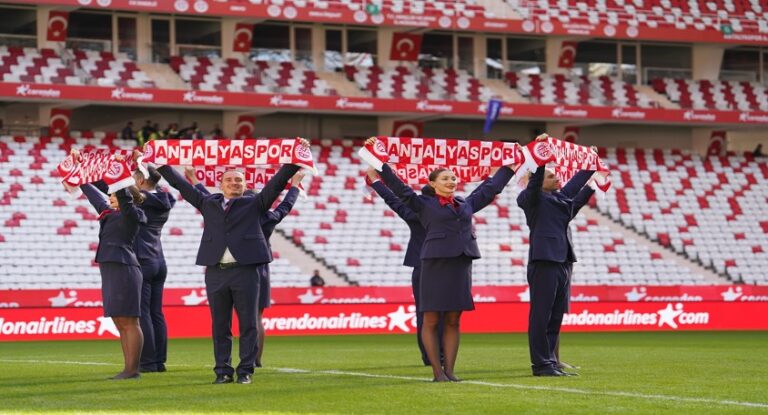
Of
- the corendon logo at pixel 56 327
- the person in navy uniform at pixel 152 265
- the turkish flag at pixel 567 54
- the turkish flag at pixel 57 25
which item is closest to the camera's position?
the person in navy uniform at pixel 152 265

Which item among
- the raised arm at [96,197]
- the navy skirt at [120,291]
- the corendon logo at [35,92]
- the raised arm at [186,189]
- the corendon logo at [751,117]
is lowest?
the corendon logo at [751,117]

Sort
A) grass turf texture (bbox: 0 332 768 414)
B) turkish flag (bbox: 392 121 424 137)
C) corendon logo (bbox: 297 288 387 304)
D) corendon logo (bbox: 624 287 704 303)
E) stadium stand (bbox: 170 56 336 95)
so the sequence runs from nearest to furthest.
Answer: grass turf texture (bbox: 0 332 768 414) → corendon logo (bbox: 297 288 387 304) → corendon logo (bbox: 624 287 704 303) → stadium stand (bbox: 170 56 336 95) → turkish flag (bbox: 392 121 424 137)

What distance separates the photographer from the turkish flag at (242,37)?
41.5m

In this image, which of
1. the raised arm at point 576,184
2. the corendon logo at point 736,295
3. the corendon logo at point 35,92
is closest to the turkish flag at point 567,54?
the corendon logo at point 736,295

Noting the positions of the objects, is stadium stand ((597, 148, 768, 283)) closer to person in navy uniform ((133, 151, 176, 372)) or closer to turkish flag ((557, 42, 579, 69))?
turkish flag ((557, 42, 579, 69))

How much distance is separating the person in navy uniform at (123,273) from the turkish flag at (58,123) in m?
26.3

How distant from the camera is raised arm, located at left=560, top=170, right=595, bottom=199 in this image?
14.7 metres

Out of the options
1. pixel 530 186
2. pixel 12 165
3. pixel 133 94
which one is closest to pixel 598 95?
pixel 133 94

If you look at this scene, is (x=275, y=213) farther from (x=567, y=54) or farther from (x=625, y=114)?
(x=567, y=54)

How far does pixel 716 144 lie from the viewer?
47.2m

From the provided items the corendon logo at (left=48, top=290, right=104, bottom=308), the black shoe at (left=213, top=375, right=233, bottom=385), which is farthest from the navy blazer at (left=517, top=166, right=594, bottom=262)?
the corendon logo at (left=48, top=290, right=104, bottom=308)

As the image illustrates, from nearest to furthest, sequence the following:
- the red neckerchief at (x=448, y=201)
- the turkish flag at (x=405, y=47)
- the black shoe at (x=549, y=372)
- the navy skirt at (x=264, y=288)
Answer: the red neckerchief at (x=448, y=201), the black shoe at (x=549, y=372), the navy skirt at (x=264, y=288), the turkish flag at (x=405, y=47)

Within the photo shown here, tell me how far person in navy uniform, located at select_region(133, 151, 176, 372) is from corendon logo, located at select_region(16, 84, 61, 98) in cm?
2282

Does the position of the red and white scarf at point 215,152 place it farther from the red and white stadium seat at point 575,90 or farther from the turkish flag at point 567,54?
the turkish flag at point 567,54
